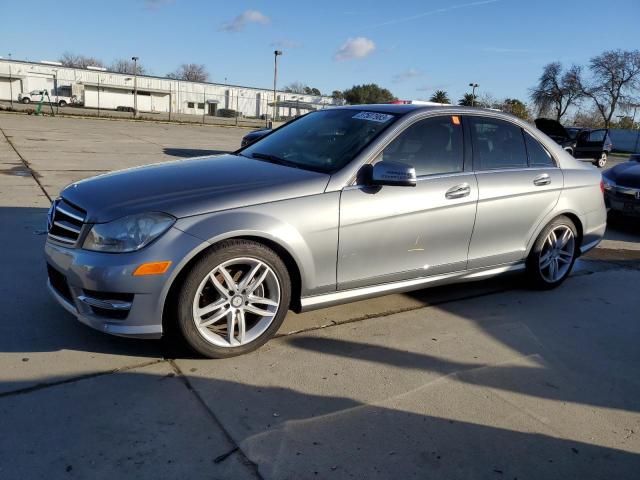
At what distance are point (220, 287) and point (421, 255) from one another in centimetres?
154

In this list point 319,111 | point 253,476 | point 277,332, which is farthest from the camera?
point 319,111

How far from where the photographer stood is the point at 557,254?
5000 mm

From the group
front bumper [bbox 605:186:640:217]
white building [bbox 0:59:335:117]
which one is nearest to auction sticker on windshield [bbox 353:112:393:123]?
front bumper [bbox 605:186:640:217]

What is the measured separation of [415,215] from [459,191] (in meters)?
0.50

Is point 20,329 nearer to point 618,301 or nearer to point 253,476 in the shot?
point 253,476

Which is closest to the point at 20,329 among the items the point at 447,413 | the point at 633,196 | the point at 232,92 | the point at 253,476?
the point at 253,476

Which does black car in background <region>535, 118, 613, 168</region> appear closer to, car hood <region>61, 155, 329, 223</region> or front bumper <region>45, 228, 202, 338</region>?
car hood <region>61, 155, 329, 223</region>

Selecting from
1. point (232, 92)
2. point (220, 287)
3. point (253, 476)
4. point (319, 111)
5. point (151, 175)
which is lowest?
point (253, 476)

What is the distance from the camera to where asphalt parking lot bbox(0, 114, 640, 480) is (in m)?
2.41

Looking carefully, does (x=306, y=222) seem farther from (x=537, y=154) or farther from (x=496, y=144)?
(x=537, y=154)

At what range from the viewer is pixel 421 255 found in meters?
3.94

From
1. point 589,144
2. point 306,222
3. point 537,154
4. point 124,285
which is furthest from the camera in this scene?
point 589,144

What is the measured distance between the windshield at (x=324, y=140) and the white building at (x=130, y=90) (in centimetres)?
5245

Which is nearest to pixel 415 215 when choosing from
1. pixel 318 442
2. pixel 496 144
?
pixel 496 144
